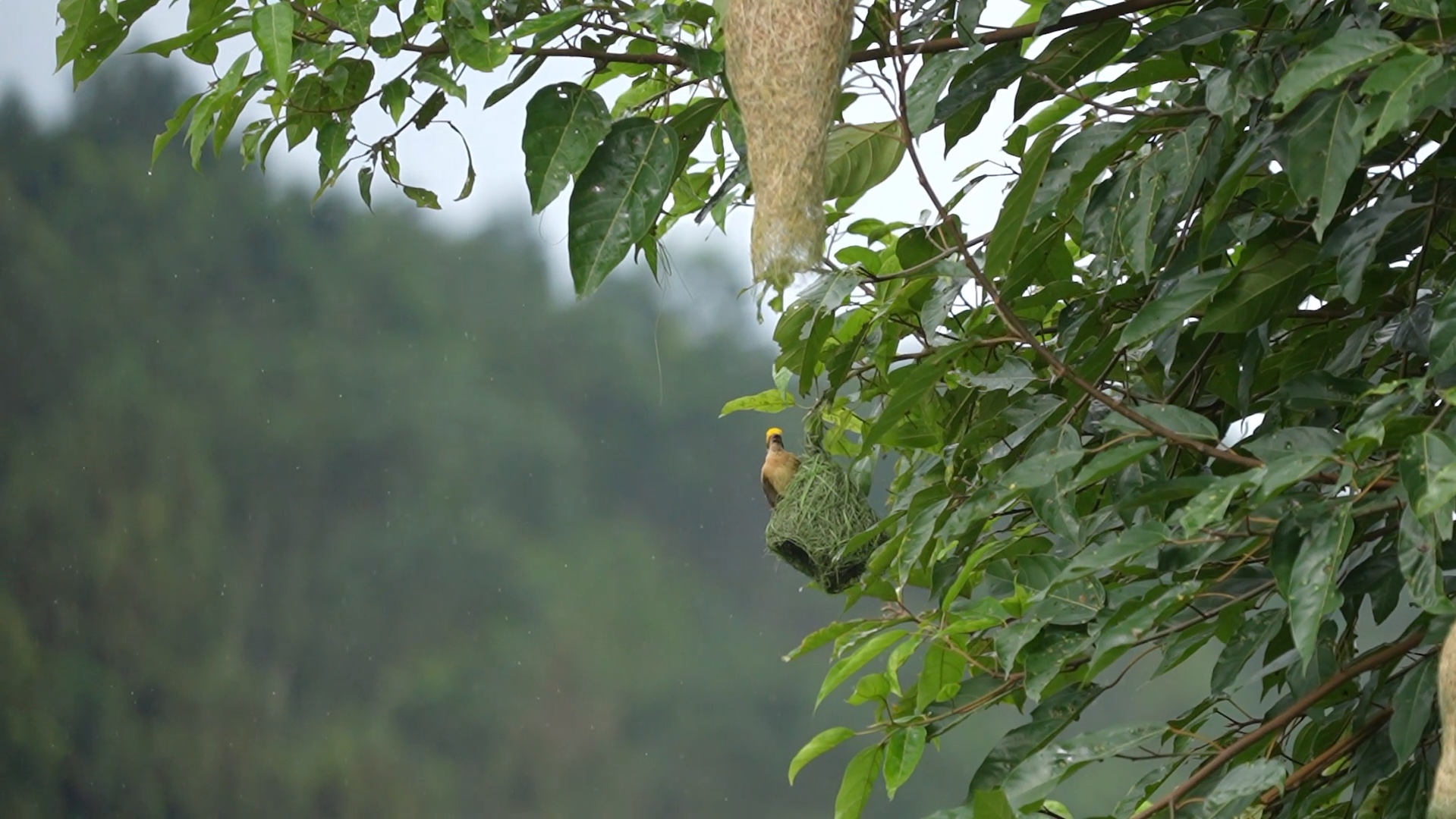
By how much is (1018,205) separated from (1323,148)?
182 millimetres

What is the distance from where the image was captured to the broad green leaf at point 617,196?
2.34 ft

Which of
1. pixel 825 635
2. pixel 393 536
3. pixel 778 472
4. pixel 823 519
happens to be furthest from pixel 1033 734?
pixel 393 536

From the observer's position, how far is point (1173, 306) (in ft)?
2.47

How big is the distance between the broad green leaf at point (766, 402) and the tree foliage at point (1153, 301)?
33cm

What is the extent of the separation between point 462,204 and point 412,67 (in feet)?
7.86

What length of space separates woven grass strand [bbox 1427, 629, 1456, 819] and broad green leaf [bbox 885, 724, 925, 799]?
393 mm

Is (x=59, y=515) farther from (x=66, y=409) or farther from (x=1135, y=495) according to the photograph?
(x=1135, y=495)

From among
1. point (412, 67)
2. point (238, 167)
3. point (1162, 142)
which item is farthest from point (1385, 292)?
point (238, 167)

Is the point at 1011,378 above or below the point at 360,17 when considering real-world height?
below

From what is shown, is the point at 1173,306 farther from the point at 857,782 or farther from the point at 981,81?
the point at 857,782

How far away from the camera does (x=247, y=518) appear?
3102 mm

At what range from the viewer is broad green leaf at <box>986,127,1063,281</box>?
0.81 m

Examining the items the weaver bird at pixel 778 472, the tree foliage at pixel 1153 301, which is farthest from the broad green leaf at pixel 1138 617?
the weaver bird at pixel 778 472

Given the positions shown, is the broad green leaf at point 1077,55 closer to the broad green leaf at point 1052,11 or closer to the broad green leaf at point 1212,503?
the broad green leaf at point 1052,11
